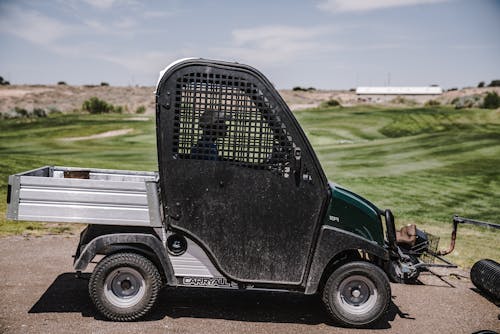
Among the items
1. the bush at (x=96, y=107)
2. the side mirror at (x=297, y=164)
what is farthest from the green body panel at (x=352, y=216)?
the bush at (x=96, y=107)

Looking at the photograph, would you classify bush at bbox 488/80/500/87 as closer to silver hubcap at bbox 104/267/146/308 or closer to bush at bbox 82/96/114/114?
bush at bbox 82/96/114/114

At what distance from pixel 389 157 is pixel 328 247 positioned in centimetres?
1749

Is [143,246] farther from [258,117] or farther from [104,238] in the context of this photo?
[258,117]

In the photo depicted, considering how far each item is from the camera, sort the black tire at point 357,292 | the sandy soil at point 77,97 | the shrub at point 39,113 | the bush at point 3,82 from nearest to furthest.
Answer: the black tire at point 357,292
the shrub at point 39,113
the sandy soil at point 77,97
the bush at point 3,82

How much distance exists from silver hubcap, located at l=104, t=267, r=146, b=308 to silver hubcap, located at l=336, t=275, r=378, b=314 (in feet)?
6.60

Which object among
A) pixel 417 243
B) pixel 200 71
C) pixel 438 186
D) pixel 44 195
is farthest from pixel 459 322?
pixel 438 186

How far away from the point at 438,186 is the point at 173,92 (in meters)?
12.4

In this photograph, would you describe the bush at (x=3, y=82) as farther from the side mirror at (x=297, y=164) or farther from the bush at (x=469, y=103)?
the side mirror at (x=297, y=164)

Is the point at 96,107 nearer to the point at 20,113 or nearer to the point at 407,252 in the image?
the point at 20,113

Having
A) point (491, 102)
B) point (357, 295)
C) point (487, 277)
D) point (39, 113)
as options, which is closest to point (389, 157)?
point (487, 277)

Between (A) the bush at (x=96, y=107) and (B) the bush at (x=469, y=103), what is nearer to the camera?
(B) the bush at (x=469, y=103)

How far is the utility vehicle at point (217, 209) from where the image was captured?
513 cm

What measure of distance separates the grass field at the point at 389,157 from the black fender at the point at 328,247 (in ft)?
12.5

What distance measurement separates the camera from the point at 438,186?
621 inches
